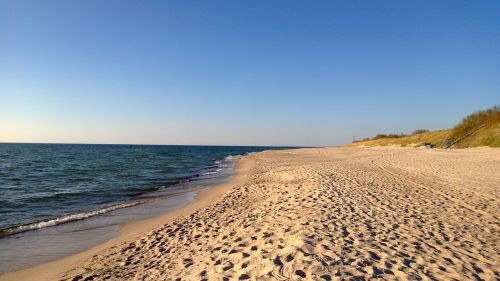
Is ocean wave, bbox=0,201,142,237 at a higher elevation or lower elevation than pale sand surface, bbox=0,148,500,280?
lower

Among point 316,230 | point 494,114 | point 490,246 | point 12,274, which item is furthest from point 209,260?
point 494,114

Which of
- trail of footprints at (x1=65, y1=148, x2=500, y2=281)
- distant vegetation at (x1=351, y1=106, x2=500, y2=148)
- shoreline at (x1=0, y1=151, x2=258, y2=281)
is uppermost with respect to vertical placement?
distant vegetation at (x1=351, y1=106, x2=500, y2=148)

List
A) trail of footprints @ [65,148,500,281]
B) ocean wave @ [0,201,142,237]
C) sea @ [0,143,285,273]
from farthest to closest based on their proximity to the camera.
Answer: ocean wave @ [0,201,142,237] < sea @ [0,143,285,273] < trail of footprints @ [65,148,500,281]

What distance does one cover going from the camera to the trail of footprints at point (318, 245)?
225 inches

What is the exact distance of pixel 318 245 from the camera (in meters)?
6.64

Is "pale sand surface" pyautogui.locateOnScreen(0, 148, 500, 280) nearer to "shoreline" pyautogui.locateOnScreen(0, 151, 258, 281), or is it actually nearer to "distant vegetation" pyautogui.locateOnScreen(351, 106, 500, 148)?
"shoreline" pyautogui.locateOnScreen(0, 151, 258, 281)

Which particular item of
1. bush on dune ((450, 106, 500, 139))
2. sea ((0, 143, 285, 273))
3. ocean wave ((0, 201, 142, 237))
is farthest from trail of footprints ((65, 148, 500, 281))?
bush on dune ((450, 106, 500, 139))

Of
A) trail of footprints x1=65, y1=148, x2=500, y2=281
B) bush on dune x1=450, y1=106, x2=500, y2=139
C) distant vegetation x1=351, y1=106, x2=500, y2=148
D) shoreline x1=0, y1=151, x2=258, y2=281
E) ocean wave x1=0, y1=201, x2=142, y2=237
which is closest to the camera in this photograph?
trail of footprints x1=65, y1=148, x2=500, y2=281

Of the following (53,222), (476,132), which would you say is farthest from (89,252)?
(476,132)

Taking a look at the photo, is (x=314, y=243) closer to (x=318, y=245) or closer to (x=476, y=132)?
(x=318, y=245)

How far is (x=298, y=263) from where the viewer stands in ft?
19.1

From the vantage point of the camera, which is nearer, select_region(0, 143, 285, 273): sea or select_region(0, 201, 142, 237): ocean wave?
select_region(0, 143, 285, 273): sea

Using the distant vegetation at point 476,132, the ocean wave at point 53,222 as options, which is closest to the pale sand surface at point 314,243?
the ocean wave at point 53,222

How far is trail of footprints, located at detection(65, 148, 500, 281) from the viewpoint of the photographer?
571cm
